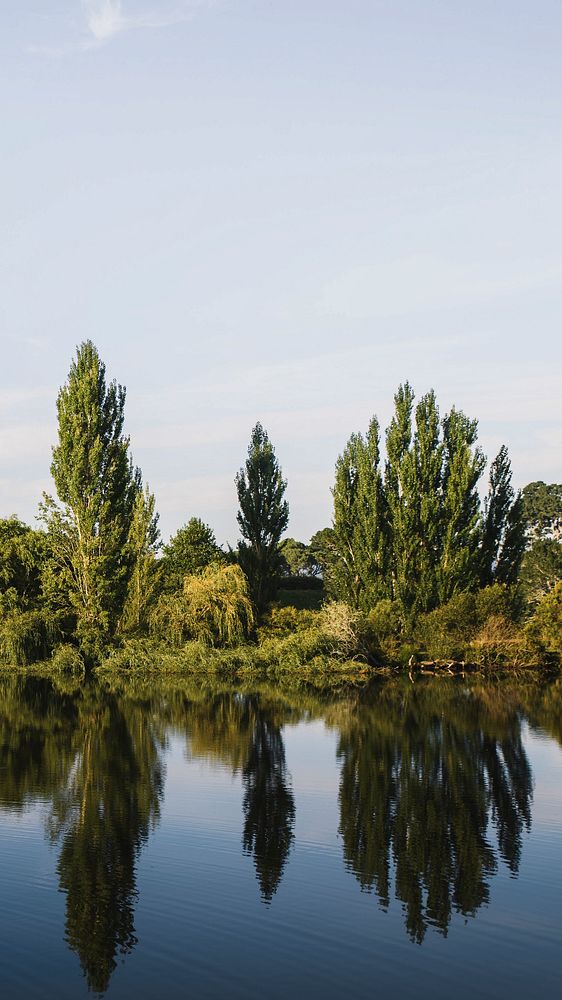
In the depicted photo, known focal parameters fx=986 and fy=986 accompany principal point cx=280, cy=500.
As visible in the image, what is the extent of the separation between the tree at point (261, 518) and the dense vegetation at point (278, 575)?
9 centimetres

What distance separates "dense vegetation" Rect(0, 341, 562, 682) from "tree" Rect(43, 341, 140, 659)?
0.06m

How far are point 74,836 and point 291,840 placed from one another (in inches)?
123

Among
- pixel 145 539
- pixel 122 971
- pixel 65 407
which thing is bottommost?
pixel 122 971

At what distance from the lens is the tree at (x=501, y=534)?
4535 cm

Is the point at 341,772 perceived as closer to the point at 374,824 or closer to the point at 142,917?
the point at 374,824

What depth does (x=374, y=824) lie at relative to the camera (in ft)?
47.9

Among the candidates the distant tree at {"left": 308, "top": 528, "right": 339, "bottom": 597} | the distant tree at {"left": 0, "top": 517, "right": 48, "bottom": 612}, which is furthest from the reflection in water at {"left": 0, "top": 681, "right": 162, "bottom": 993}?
the distant tree at {"left": 308, "top": 528, "right": 339, "bottom": 597}

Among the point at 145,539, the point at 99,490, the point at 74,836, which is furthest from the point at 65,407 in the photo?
the point at 74,836

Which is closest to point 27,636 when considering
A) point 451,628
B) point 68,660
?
point 68,660

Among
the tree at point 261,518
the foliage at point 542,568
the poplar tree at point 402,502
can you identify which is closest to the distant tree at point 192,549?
the tree at point 261,518

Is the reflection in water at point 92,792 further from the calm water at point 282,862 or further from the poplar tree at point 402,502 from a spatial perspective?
the poplar tree at point 402,502

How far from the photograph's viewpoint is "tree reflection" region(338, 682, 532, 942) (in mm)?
11633

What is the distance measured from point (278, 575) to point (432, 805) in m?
32.3

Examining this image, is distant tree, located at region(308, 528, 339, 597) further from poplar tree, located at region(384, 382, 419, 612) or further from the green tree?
the green tree
